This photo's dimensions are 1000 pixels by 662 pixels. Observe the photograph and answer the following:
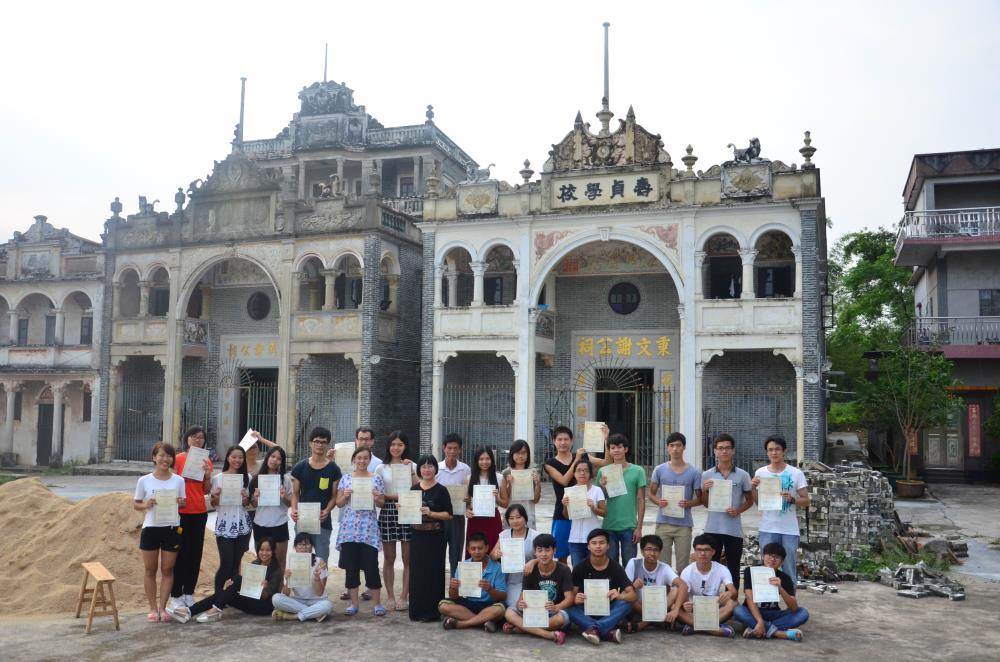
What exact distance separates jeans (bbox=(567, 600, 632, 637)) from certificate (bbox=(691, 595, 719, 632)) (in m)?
0.56

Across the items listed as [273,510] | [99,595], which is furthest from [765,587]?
[99,595]

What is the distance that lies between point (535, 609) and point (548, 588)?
0.21 metres

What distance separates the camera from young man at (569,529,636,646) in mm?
6848

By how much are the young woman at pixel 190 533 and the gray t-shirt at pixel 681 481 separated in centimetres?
420

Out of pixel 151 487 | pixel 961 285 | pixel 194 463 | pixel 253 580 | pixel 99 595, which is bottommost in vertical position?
pixel 99 595

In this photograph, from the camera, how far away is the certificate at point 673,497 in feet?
24.8

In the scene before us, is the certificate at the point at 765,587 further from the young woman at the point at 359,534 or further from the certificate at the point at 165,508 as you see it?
the certificate at the point at 165,508

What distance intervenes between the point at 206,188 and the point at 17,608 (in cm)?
1657

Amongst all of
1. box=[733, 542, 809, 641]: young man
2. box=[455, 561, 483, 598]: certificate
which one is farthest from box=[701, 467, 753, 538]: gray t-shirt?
box=[455, 561, 483, 598]: certificate

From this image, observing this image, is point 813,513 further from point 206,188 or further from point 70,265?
point 70,265

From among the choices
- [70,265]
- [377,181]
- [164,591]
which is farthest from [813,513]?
[70,265]

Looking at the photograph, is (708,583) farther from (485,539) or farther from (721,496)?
(485,539)

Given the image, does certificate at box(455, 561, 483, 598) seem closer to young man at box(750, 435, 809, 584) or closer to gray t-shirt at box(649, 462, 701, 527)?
gray t-shirt at box(649, 462, 701, 527)

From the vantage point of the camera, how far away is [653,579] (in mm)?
7168
